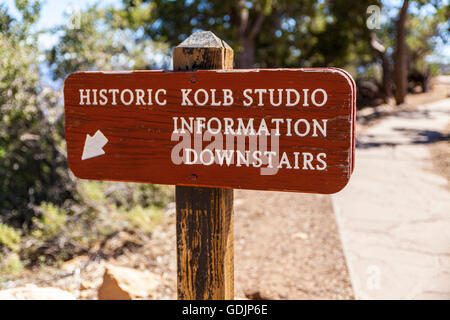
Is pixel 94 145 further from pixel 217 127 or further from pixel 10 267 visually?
pixel 10 267

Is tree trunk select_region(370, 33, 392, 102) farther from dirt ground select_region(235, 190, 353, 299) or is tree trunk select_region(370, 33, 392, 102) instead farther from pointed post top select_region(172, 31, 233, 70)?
pointed post top select_region(172, 31, 233, 70)

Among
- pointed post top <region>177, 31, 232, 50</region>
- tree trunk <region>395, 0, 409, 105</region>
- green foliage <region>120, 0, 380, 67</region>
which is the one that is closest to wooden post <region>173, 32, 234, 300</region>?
pointed post top <region>177, 31, 232, 50</region>

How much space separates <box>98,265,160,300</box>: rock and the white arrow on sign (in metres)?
1.42

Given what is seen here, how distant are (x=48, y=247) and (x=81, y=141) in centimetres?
295

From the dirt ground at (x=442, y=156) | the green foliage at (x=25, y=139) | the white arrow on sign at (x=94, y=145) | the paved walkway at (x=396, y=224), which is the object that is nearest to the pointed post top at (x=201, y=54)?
the white arrow on sign at (x=94, y=145)

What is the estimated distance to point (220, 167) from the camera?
152cm

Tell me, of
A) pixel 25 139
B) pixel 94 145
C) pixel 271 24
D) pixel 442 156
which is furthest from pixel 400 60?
pixel 94 145

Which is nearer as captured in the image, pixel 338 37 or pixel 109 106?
pixel 109 106

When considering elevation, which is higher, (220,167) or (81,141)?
(81,141)

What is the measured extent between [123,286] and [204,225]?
4.65 ft
